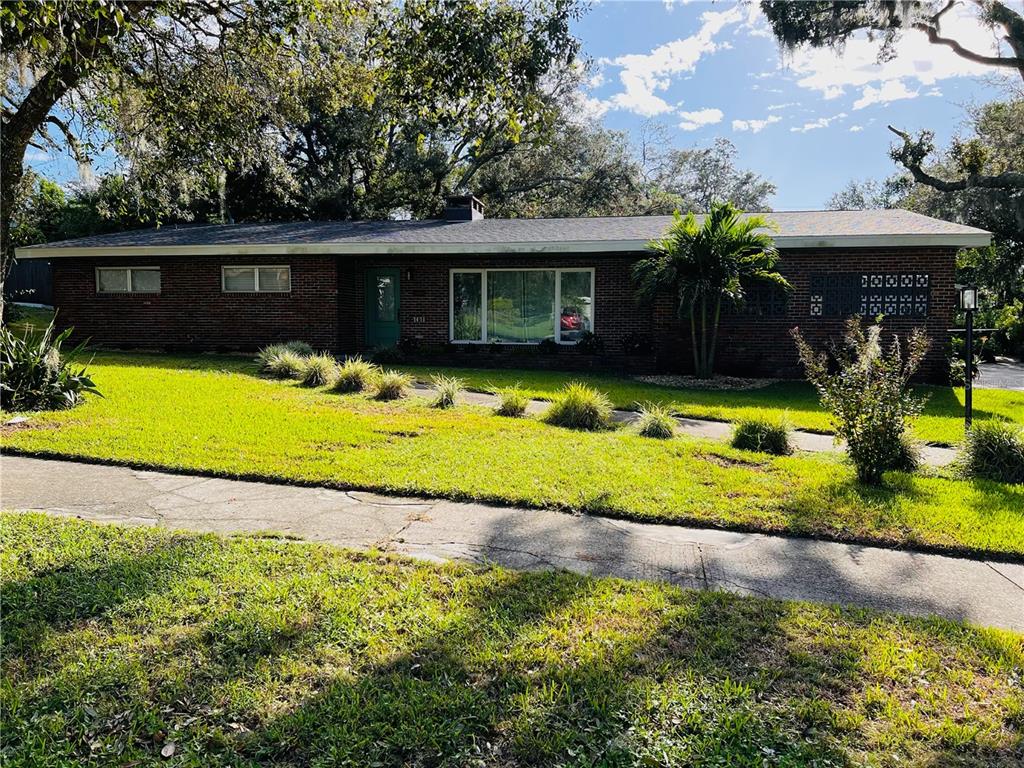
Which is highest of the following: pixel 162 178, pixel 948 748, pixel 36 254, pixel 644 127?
pixel 644 127

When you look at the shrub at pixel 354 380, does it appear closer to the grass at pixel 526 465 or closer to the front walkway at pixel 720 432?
the front walkway at pixel 720 432

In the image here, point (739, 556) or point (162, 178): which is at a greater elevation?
point (162, 178)

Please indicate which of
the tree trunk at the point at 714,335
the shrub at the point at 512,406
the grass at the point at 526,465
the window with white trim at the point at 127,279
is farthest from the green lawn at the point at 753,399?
the window with white trim at the point at 127,279

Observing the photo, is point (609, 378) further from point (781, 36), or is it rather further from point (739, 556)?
point (781, 36)

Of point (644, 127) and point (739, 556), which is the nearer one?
point (739, 556)

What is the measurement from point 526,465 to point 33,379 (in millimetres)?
5714

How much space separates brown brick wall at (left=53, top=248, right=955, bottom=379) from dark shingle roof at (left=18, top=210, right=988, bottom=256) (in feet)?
1.49

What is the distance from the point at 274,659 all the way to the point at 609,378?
9698mm

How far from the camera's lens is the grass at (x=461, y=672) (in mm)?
2021

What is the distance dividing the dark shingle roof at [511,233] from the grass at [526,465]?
6105 mm

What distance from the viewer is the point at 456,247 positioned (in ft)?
42.3

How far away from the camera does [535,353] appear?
44.6 feet

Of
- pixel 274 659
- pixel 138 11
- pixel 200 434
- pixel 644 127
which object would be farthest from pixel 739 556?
pixel 644 127

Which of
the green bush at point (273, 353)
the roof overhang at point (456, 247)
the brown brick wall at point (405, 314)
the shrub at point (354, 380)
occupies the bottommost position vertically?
A: the shrub at point (354, 380)
